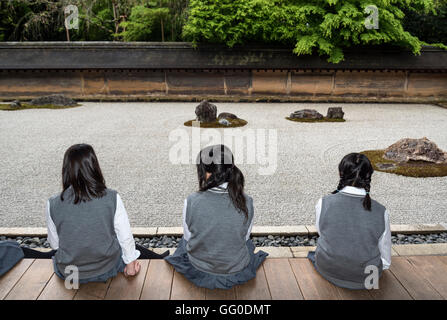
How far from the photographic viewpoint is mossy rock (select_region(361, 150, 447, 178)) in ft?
18.5

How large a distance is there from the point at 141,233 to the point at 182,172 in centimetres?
230

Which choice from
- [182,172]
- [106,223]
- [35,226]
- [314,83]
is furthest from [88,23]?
[106,223]

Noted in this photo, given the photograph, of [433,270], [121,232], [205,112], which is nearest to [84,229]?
[121,232]

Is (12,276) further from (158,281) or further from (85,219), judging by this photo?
(158,281)

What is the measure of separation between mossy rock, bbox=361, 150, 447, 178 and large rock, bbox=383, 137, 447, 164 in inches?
3.9

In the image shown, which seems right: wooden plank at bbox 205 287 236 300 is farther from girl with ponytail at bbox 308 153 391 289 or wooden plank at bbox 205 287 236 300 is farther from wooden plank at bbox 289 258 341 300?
girl with ponytail at bbox 308 153 391 289

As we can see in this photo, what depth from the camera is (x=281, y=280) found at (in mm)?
2311

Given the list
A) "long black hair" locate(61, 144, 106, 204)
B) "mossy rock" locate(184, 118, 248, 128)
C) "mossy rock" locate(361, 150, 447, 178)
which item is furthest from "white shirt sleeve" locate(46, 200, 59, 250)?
"mossy rock" locate(184, 118, 248, 128)

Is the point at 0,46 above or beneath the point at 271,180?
above

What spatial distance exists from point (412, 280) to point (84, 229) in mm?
2330

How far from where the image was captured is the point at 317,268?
7.73 ft

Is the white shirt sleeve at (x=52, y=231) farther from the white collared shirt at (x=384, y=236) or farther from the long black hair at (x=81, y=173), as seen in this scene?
the white collared shirt at (x=384, y=236)

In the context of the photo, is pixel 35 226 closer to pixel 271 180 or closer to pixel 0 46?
pixel 271 180

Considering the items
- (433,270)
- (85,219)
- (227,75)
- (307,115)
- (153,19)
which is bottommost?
Result: (433,270)
